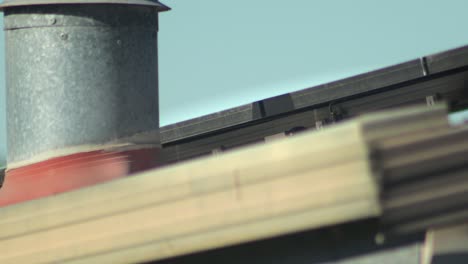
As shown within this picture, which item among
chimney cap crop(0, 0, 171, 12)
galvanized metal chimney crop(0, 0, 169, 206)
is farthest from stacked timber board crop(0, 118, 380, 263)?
chimney cap crop(0, 0, 171, 12)

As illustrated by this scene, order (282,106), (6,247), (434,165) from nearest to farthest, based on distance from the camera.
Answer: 1. (434,165)
2. (6,247)
3. (282,106)

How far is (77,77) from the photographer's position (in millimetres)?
5574

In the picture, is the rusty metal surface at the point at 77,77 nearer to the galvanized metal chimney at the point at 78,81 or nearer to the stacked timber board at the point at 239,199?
the galvanized metal chimney at the point at 78,81

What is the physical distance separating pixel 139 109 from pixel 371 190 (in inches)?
102

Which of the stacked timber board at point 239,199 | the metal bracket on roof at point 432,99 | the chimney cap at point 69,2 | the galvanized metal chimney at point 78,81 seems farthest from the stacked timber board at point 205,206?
the metal bracket on roof at point 432,99

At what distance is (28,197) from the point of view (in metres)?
5.54

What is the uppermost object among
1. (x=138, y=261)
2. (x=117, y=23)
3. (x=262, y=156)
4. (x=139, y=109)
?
(x=117, y=23)

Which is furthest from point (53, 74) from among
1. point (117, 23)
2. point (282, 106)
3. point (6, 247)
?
point (282, 106)

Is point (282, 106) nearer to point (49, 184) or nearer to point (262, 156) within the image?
point (49, 184)

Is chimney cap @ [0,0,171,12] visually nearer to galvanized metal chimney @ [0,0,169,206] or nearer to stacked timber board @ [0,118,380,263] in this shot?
galvanized metal chimney @ [0,0,169,206]

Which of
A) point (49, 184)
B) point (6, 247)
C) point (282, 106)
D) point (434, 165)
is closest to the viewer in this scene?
point (434, 165)

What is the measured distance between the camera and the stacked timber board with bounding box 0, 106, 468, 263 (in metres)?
3.39

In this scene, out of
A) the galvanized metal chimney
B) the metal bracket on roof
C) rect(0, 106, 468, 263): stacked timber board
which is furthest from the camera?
the metal bracket on roof

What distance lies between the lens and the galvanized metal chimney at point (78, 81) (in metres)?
5.59
